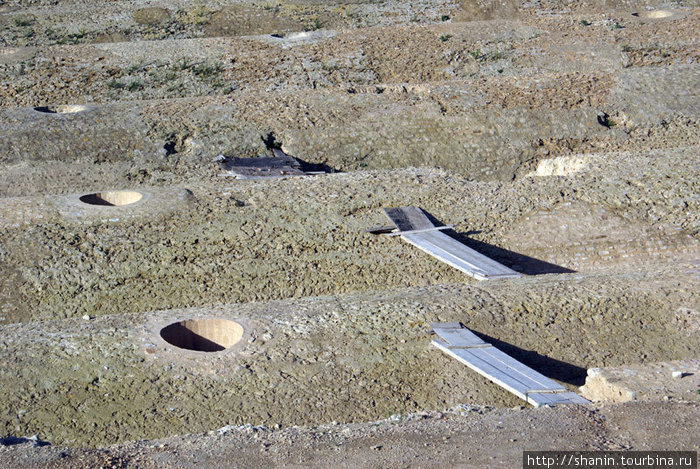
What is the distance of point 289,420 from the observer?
8.25 m

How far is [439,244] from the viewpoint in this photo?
12.2 m

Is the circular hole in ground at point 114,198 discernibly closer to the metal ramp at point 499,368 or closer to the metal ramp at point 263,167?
the metal ramp at point 263,167

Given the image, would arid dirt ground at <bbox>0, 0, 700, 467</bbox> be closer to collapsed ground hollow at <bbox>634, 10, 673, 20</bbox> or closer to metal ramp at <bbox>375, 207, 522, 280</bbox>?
metal ramp at <bbox>375, 207, 522, 280</bbox>

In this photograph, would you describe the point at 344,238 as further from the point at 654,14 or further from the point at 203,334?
the point at 654,14

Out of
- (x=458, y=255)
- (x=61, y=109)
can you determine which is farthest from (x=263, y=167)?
(x=61, y=109)

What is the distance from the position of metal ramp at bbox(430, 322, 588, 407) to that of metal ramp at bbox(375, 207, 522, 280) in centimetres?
199

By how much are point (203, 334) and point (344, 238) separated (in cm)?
317

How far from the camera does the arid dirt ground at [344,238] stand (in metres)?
7.88

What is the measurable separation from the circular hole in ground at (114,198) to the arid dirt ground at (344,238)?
0.22 m

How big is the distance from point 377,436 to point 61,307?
227 inches

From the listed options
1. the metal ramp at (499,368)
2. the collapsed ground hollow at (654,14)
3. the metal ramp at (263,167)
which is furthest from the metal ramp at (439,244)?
the collapsed ground hollow at (654,14)

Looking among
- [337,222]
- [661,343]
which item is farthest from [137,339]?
[661,343]

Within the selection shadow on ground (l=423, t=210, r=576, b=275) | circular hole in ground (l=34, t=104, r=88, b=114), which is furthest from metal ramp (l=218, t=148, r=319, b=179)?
circular hole in ground (l=34, t=104, r=88, b=114)

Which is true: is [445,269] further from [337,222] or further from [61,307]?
[61,307]
